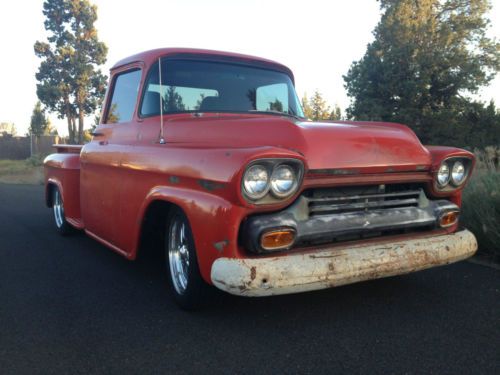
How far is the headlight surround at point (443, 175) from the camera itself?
129 inches

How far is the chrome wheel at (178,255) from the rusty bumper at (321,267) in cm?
68

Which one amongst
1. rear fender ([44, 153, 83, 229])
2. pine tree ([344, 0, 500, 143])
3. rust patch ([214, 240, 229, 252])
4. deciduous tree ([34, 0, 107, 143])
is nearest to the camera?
rust patch ([214, 240, 229, 252])

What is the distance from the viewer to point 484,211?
482 centimetres

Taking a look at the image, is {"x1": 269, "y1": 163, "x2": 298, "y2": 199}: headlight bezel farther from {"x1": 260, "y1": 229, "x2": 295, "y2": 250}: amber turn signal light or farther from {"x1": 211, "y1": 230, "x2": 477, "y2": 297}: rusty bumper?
{"x1": 211, "y1": 230, "x2": 477, "y2": 297}: rusty bumper

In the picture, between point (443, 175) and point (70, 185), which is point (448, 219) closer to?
point (443, 175)

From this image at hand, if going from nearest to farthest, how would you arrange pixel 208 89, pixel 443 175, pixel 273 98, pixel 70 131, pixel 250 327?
1. pixel 250 327
2. pixel 443 175
3. pixel 208 89
4. pixel 273 98
5. pixel 70 131

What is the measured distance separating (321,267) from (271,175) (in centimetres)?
60

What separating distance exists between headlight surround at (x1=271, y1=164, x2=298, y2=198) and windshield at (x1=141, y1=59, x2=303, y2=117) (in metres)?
1.25

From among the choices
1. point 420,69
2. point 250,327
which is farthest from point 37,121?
point 250,327

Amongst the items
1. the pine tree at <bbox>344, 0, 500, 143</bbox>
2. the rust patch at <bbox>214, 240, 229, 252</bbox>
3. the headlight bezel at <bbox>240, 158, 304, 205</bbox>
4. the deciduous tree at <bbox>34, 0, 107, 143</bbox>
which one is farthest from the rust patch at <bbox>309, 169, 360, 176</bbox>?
the deciduous tree at <bbox>34, 0, 107, 143</bbox>

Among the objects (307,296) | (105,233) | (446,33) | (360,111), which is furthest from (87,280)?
(446,33)

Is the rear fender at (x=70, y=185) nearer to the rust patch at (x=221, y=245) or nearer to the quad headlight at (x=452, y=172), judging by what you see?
the rust patch at (x=221, y=245)

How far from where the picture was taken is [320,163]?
9.07 ft

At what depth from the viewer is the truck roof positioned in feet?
12.4
